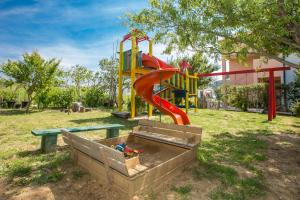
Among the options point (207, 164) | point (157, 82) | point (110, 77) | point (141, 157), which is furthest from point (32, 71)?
point (207, 164)

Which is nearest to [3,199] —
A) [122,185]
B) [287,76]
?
[122,185]

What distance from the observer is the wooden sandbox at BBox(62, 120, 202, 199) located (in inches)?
110

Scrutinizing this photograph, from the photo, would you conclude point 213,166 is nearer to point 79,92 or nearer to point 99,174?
point 99,174

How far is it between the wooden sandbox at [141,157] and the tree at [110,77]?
1512 cm

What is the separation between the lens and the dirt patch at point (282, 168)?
3195mm

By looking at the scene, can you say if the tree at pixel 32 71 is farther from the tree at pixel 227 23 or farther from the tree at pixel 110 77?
the tree at pixel 227 23

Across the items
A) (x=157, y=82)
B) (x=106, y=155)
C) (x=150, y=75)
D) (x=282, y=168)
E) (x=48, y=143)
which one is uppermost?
(x=150, y=75)

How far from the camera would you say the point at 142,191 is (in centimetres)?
291

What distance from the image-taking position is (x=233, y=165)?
4.25 meters

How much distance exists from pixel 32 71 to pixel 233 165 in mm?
15484

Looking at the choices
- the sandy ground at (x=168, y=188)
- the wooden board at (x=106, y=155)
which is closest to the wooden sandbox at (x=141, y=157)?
the wooden board at (x=106, y=155)

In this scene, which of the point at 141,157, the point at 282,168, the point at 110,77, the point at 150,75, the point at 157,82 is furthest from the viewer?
the point at 110,77

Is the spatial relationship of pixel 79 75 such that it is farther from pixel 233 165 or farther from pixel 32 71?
pixel 233 165

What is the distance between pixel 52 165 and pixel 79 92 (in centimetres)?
1988
